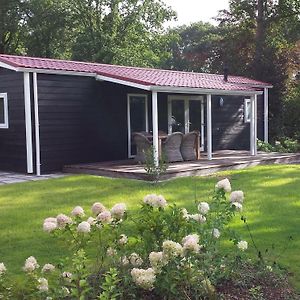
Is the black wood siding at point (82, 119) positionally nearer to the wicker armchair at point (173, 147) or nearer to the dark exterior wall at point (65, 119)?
the dark exterior wall at point (65, 119)

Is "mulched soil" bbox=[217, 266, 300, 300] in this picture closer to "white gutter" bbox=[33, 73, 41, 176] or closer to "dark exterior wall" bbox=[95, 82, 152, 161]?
"white gutter" bbox=[33, 73, 41, 176]

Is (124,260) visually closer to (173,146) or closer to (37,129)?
(37,129)

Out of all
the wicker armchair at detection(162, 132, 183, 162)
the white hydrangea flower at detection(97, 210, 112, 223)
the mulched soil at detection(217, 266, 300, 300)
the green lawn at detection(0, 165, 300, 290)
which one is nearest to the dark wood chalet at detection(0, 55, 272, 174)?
the wicker armchair at detection(162, 132, 183, 162)

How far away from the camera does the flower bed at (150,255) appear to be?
2.95 metres

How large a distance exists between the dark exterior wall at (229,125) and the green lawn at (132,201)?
463 cm

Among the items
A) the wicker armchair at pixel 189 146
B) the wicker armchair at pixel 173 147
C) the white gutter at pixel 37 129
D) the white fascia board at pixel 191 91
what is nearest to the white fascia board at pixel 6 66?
the white gutter at pixel 37 129

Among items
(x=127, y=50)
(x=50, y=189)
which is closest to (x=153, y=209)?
(x=50, y=189)

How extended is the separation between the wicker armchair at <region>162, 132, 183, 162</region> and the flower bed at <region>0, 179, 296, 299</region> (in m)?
8.74

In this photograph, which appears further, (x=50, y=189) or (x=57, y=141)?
(x=57, y=141)

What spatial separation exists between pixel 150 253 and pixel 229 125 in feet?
48.8

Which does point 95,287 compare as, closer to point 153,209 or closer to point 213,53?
point 153,209

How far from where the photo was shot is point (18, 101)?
39.1 feet

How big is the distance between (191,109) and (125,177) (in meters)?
5.88

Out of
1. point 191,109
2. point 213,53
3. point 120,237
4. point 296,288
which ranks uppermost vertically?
point 213,53
